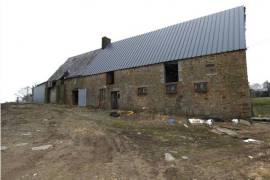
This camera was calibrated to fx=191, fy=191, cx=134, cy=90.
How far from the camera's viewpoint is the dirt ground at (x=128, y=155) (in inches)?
163

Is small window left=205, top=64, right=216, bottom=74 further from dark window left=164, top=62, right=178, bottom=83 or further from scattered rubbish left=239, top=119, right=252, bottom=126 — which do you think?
dark window left=164, top=62, right=178, bottom=83

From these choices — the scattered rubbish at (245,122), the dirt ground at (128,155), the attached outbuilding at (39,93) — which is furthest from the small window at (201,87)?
the attached outbuilding at (39,93)

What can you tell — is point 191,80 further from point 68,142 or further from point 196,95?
point 68,142

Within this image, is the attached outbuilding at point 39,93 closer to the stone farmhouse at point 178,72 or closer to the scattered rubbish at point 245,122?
the stone farmhouse at point 178,72

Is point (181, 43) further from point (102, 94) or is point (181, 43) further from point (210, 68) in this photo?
point (102, 94)

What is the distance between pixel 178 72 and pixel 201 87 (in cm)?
208

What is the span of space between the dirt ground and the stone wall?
419cm

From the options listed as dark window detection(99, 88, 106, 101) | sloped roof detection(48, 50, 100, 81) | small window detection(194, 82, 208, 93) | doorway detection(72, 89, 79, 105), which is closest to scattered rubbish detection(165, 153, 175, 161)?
small window detection(194, 82, 208, 93)

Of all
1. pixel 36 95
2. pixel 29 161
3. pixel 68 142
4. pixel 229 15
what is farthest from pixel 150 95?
pixel 36 95

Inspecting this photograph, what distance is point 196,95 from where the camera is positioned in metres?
13.1

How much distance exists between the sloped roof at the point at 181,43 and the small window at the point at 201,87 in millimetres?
2042

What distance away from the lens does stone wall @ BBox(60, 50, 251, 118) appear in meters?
11.7

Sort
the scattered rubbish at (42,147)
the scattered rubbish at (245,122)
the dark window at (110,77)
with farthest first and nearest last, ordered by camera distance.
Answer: the dark window at (110,77), the scattered rubbish at (245,122), the scattered rubbish at (42,147)

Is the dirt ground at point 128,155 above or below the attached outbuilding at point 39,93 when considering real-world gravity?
below
